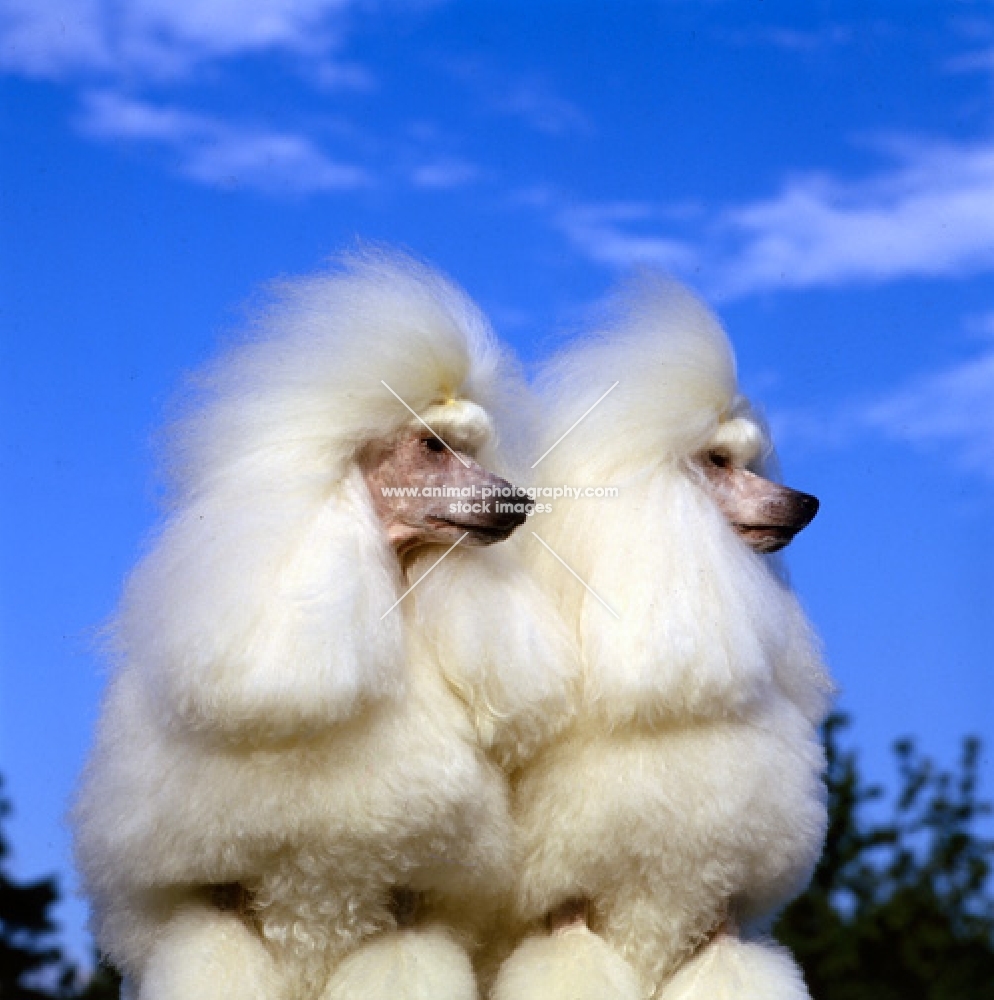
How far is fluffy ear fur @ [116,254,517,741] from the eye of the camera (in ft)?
13.6

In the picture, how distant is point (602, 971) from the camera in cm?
476

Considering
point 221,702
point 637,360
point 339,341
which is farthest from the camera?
point 637,360

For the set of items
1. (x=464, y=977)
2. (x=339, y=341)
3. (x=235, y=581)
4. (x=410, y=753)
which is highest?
(x=339, y=341)

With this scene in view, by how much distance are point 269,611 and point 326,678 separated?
234 millimetres

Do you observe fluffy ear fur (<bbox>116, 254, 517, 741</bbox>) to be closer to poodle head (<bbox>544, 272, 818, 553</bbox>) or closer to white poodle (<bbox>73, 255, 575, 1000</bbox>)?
white poodle (<bbox>73, 255, 575, 1000</bbox>)

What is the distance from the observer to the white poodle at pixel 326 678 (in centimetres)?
423

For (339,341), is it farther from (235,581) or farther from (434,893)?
(434,893)

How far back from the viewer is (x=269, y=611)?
4.19m

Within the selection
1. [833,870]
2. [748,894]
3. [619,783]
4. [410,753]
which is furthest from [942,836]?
[410,753]

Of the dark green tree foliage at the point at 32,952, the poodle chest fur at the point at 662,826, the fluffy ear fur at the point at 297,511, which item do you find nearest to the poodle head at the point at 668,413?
the fluffy ear fur at the point at 297,511

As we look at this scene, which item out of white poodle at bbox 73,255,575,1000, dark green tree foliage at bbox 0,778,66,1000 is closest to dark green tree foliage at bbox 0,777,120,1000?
dark green tree foliage at bbox 0,778,66,1000

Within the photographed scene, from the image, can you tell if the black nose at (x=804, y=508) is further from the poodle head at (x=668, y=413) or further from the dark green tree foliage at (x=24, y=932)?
the dark green tree foliage at (x=24, y=932)

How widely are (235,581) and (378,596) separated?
1.28 feet

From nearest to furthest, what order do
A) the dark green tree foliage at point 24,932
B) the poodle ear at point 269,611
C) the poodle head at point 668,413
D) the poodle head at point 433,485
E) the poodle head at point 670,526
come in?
1. the poodle ear at point 269,611
2. the poodle head at point 433,485
3. the poodle head at point 670,526
4. the poodle head at point 668,413
5. the dark green tree foliage at point 24,932
